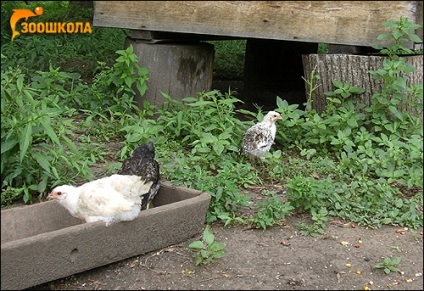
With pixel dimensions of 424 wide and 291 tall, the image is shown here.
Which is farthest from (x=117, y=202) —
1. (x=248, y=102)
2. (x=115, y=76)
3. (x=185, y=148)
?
(x=248, y=102)

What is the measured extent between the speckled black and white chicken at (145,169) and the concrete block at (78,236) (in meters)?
0.14

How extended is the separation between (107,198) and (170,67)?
3338 millimetres

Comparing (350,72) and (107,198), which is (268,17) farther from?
(107,198)

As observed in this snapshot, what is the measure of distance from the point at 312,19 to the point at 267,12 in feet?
1.50

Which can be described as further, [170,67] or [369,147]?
[170,67]

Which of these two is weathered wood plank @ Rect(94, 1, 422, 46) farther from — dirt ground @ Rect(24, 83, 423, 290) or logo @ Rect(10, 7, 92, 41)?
logo @ Rect(10, 7, 92, 41)

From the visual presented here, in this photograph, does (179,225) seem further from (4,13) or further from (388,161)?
(4,13)

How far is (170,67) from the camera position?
25.3 ft

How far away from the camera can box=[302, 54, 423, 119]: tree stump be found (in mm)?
6793

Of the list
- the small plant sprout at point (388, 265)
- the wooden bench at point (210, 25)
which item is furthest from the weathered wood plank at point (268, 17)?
the small plant sprout at point (388, 265)

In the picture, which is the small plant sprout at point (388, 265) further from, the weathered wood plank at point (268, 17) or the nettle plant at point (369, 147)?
the weathered wood plank at point (268, 17)

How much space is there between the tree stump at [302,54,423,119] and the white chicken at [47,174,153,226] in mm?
2855

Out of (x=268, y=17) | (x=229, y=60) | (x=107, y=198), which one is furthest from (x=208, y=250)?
(x=229, y=60)

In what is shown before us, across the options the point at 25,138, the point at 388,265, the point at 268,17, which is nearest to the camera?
the point at 388,265
